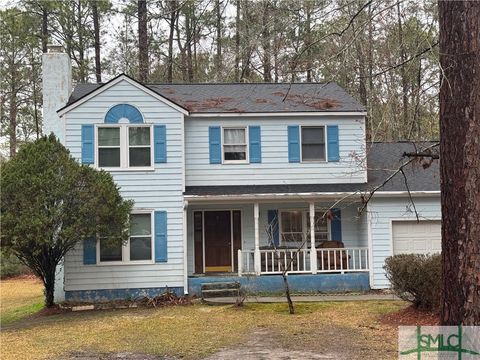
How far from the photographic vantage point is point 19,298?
19469 millimetres

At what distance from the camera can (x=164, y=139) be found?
607 inches

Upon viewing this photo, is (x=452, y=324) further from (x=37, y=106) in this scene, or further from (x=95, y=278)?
(x=37, y=106)

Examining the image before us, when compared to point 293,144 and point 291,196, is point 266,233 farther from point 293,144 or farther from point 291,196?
point 293,144

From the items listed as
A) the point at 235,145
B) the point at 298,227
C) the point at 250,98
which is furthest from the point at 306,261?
the point at 250,98

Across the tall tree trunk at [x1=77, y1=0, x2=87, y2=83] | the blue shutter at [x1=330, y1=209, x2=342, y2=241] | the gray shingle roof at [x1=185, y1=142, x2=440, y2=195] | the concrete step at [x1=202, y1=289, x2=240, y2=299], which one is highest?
the tall tree trunk at [x1=77, y1=0, x2=87, y2=83]

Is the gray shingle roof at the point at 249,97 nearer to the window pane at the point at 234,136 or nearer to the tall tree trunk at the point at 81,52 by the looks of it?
the window pane at the point at 234,136

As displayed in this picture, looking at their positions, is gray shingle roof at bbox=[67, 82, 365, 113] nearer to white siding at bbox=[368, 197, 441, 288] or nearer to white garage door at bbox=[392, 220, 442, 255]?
white siding at bbox=[368, 197, 441, 288]

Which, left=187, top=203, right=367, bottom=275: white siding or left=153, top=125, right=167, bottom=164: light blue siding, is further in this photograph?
left=187, top=203, right=367, bottom=275: white siding

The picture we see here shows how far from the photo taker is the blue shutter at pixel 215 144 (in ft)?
53.0

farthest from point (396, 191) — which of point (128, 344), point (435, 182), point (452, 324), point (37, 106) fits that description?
point (37, 106)

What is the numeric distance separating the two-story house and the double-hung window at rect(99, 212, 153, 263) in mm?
28

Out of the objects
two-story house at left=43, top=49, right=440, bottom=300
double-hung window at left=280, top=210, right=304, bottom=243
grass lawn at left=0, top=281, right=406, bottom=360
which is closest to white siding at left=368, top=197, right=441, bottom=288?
two-story house at left=43, top=49, right=440, bottom=300

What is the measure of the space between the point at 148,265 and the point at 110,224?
2.00 m

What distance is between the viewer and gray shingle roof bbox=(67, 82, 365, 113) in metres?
16.5
